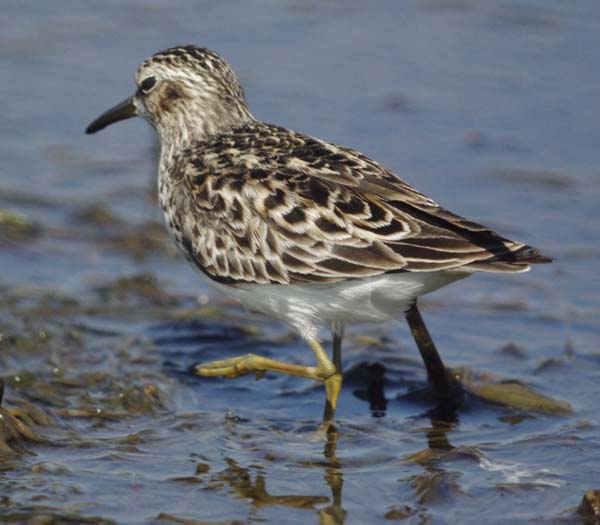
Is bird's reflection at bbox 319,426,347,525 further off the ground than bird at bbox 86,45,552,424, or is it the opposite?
bird at bbox 86,45,552,424

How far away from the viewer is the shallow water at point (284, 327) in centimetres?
604

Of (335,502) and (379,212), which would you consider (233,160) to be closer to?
(379,212)

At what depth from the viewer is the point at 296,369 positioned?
23.7 ft

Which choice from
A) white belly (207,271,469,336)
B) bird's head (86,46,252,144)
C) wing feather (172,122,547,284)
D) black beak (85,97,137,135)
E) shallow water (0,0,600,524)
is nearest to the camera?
shallow water (0,0,600,524)

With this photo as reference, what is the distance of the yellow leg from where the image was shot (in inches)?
280

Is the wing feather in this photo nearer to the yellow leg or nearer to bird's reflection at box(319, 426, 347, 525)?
the yellow leg

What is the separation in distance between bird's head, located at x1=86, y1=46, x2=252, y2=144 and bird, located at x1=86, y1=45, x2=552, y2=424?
15cm

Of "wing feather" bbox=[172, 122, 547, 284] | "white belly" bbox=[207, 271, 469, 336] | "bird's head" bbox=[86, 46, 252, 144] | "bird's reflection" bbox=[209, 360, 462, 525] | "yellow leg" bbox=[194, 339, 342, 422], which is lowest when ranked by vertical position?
"bird's reflection" bbox=[209, 360, 462, 525]

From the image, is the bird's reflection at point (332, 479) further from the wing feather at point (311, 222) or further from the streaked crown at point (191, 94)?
the streaked crown at point (191, 94)

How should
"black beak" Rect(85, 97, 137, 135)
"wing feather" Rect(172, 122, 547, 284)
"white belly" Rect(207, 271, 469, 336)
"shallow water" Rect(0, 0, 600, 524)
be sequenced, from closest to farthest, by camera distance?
"shallow water" Rect(0, 0, 600, 524) < "wing feather" Rect(172, 122, 547, 284) < "white belly" Rect(207, 271, 469, 336) < "black beak" Rect(85, 97, 137, 135)

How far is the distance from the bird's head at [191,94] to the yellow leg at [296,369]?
4.78 feet

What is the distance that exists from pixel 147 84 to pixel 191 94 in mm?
334

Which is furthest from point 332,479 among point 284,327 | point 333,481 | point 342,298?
point 284,327

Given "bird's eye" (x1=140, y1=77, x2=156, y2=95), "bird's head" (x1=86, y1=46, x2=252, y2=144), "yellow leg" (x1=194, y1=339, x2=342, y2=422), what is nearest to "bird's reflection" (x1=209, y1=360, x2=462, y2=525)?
"yellow leg" (x1=194, y1=339, x2=342, y2=422)
